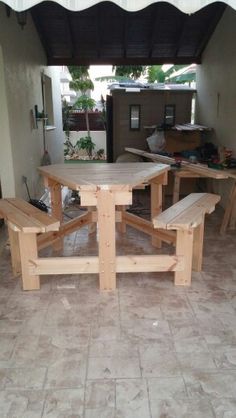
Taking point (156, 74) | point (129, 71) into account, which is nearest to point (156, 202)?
point (156, 74)

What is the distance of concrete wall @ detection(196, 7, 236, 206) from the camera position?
523cm

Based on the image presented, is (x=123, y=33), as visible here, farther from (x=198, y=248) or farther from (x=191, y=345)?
(x=191, y=345)

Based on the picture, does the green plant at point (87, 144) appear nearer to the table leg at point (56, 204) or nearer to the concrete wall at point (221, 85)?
the concrete wall at point (221, 85)

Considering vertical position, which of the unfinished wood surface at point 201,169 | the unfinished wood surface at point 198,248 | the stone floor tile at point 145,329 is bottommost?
the stone floor tile at point 145,329

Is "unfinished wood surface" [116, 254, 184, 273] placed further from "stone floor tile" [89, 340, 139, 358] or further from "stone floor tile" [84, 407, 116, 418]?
"stone floor tile" [84, 407, 116, 418]

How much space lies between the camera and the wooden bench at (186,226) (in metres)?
2.96

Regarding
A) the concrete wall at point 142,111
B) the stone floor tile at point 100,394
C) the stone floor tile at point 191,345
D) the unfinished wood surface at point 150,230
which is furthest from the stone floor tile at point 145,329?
the concrete wall at point 142,111

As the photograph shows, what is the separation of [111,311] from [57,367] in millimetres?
712

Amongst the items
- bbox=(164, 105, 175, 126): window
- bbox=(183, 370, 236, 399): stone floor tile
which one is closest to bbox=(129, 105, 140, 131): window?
bbox=(164, 105, 175, 126): window

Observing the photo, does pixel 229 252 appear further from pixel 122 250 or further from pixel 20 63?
pixel 20 63

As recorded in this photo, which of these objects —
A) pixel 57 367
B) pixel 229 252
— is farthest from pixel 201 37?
pixel 57 367

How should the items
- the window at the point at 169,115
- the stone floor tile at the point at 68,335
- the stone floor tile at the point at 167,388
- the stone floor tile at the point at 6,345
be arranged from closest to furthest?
the stone floor tile at the point at 167,388 < the stone floor tile at the point at 6,345 < the stone floor tile at the point at 68,335 < the window at the point at 169,115

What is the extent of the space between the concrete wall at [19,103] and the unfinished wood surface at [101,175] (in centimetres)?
77

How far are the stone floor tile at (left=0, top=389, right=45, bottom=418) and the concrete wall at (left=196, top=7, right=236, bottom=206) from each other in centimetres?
422
